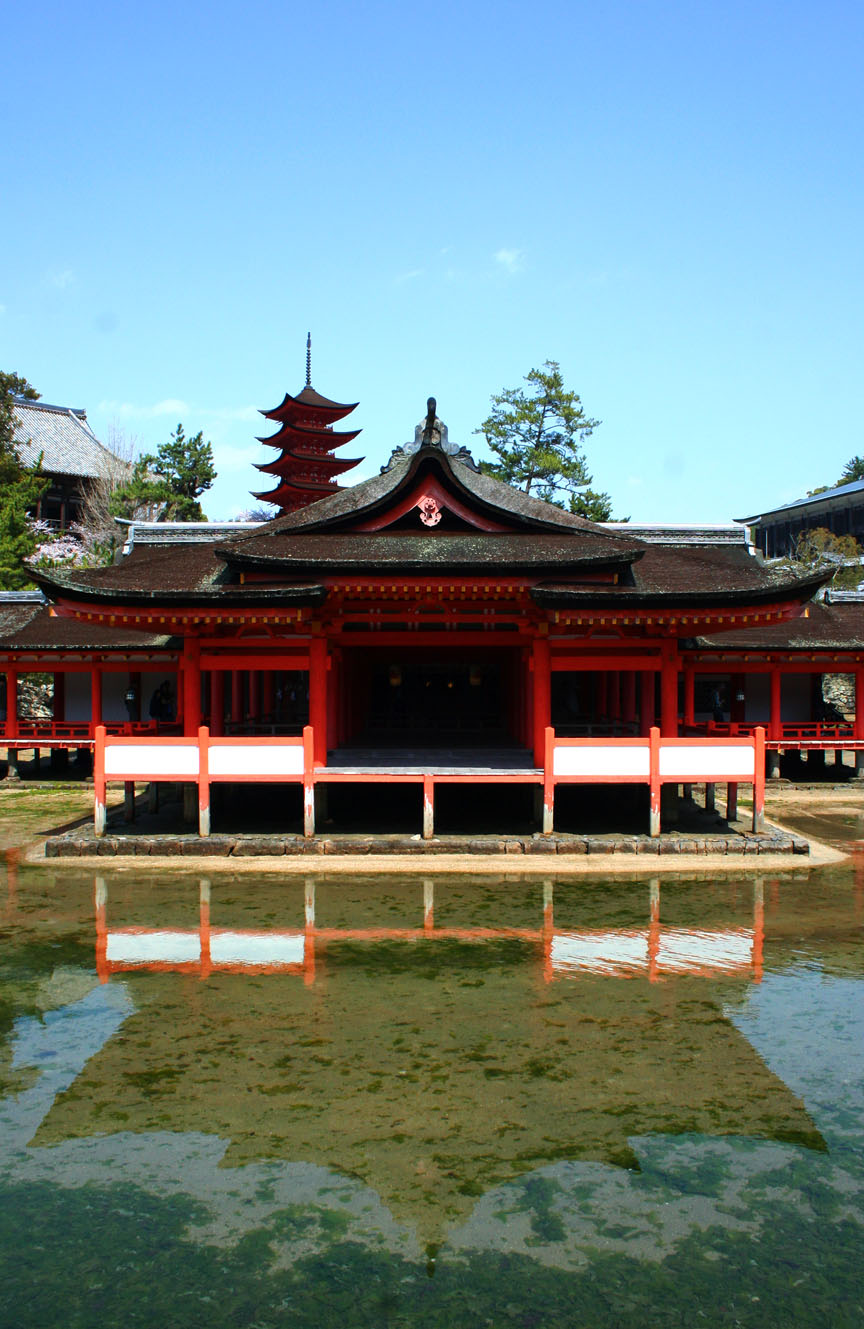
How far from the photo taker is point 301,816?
22047 millimetres

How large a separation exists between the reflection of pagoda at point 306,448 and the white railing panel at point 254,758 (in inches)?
1309

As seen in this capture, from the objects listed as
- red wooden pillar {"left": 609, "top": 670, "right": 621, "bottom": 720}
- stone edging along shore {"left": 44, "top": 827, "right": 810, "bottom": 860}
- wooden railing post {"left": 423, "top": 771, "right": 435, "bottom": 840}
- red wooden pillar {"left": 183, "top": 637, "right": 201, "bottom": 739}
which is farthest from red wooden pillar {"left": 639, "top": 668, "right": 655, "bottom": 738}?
red wooden pillar {"left": 183, "top": 637, "right": 201, "bottom": 739}

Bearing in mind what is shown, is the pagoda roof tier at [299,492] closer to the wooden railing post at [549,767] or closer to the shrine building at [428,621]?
the shrine building at [428,621]

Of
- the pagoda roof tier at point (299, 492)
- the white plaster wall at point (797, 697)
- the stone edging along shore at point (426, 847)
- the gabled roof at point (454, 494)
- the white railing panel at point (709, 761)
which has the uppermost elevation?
the pagoda roof tier at point (299, 492)

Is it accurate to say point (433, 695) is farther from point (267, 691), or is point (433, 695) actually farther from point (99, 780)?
point (99, 780)

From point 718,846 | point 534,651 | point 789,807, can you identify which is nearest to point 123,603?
point 534,651

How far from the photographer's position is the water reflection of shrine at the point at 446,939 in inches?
478

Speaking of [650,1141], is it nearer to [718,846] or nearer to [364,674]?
[718,846]

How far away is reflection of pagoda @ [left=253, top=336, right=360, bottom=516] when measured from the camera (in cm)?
5075

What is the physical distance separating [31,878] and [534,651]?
392 inches

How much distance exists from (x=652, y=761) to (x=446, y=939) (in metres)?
6.79

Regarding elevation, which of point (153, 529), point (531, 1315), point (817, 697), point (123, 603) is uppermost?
point (153, 529)

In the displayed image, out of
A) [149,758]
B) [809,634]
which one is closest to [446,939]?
[149,758]

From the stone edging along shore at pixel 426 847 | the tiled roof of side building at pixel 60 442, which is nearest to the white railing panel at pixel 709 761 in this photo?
the stone edging along shore at pixel 426 847
